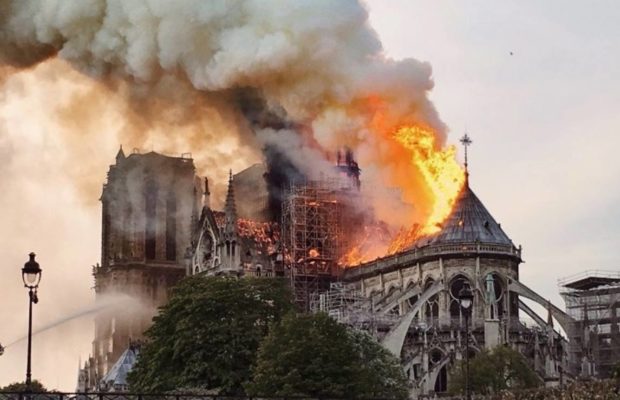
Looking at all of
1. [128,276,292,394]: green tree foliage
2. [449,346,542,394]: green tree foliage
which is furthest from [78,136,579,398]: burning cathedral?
[128,276,292,394]: green tree foliage

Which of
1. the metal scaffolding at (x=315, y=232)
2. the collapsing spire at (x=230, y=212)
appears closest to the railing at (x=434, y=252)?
the metal scaffolding at (x=315, y=232)

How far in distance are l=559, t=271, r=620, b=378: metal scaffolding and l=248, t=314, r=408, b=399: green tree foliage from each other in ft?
84.1

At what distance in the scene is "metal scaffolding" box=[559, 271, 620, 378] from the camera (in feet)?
326

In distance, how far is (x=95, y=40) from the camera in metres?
105

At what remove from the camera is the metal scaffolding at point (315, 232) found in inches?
4341

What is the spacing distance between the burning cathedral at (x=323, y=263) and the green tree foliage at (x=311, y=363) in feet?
59.9

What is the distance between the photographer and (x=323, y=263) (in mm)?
110750

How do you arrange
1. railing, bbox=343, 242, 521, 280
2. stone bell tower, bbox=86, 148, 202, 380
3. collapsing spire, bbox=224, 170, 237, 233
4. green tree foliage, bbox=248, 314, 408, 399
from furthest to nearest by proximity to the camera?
stone bell tower, bbox=86, 148, 202, 380 < collapsing spire, bbox=224, 170, 237, 233 < railing, bbox=343, 242, 521, 280 < green tree foliage, bbox=248, 314, 408, 399

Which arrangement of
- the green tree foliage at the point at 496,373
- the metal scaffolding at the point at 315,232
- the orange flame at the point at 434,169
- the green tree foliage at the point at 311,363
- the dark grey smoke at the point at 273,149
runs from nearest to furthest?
1. the green tree foliage at the point at 311,363
2. the green tree foliage at the point at 496,373
3. the orange flame at the point at 434,169
4. the metal scaffolding at the point at 315,232
5. the dark grey smoke at the point at 273,149

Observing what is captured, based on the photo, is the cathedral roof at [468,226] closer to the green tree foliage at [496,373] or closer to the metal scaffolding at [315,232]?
the metal scaffolding at [315,232]

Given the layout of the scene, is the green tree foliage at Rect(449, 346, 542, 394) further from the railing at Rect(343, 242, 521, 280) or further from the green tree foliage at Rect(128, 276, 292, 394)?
the railing at Rect(343, 242, 521, 280)

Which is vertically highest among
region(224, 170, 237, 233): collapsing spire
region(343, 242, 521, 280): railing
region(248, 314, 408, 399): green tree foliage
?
region(224, 170, 237, 233): collapsing spire

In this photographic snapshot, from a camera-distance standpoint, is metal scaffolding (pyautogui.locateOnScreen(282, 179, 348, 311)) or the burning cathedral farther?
metal scaffolding (pyautogui.locateOnScreen(282, 179, 348, 311))

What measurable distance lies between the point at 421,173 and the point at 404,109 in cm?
512
